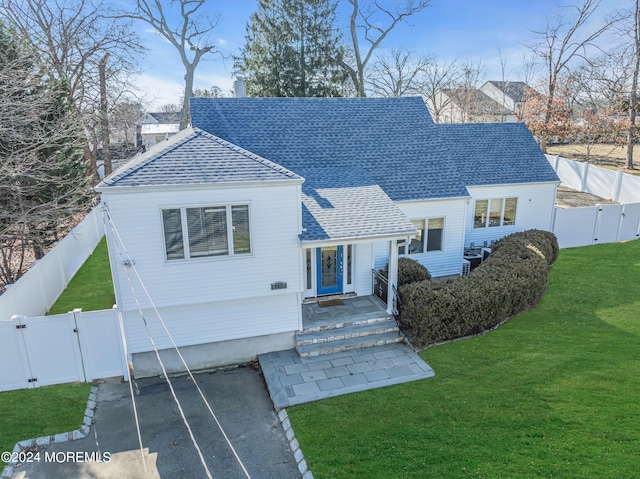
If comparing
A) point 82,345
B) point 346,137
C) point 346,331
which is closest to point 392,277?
point 346,331

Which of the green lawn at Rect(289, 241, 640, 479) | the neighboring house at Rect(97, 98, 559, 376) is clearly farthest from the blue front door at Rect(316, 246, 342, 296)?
the green lawn at Rect(289, 241, 640, 479)

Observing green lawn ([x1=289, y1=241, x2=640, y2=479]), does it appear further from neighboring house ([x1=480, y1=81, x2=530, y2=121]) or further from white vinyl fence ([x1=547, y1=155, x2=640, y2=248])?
neighboring house ([x1=480, y1=81, x2=530, y2=121])

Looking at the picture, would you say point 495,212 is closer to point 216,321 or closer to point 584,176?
point 216,321

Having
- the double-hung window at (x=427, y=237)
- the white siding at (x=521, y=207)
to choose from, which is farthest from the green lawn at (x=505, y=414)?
the white siding at (x=521, y=207)

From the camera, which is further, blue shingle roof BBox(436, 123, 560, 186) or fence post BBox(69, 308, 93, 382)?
blue shingle roof BBox(436, 123, 560, 186)

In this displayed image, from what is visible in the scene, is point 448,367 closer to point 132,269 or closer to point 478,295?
point 478,295

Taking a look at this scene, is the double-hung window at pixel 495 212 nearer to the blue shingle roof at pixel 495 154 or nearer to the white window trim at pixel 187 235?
the blue shingle roof at pixel 495 154
